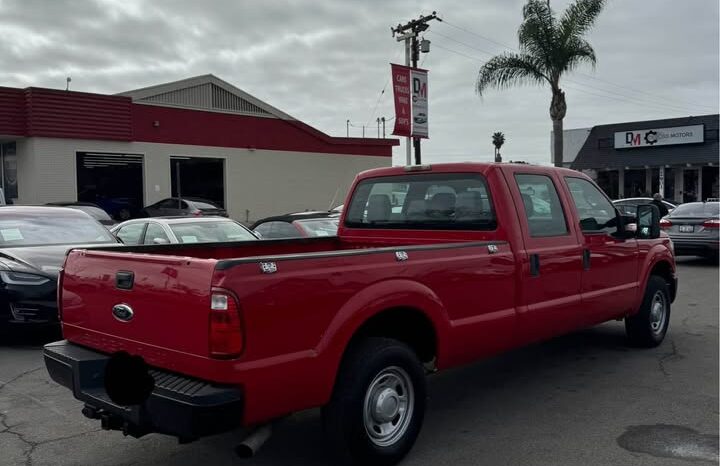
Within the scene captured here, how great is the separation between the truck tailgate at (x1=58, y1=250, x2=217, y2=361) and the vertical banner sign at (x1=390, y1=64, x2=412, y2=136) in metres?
17.2

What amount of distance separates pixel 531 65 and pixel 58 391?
21.9 metres

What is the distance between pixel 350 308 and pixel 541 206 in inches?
97.2

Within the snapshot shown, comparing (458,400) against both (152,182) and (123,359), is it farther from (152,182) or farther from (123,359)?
(152,182)

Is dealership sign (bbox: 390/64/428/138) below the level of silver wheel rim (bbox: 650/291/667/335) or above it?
above

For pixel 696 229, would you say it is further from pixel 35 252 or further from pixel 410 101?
pixel 35 252

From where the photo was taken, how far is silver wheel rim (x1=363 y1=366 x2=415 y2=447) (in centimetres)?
398

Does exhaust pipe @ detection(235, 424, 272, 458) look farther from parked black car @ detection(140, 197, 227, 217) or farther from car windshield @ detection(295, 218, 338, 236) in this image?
parked black car @ detection(140, 197, 227, 217)

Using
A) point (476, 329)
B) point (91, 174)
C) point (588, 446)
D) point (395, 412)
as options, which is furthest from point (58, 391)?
point (91, 174)

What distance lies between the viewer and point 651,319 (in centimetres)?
709

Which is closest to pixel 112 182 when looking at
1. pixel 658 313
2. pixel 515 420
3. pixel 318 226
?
pixel 318 226

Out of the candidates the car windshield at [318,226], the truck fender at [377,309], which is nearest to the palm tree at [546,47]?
the car windshield at [318,226]

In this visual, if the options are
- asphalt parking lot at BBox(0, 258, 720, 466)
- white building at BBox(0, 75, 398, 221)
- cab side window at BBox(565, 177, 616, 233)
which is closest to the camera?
asphalt parking lot at BBox(0, 258, 720, 466)

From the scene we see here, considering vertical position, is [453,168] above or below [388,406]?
above

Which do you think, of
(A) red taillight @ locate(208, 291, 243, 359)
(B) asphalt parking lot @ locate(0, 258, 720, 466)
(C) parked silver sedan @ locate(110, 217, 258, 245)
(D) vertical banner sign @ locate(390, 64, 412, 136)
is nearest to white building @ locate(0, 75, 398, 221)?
(D) vertical banner sign @ locate(390, 64, 412, 136)
